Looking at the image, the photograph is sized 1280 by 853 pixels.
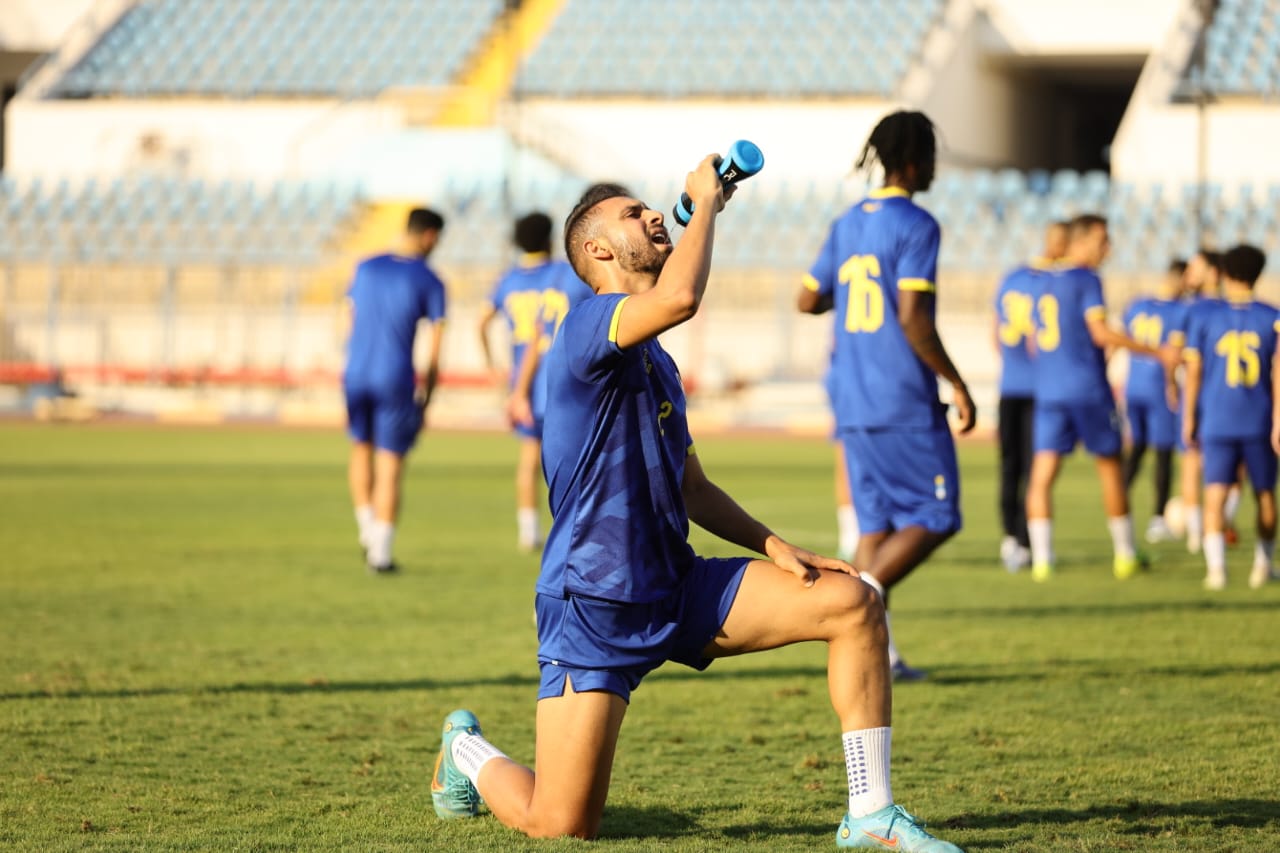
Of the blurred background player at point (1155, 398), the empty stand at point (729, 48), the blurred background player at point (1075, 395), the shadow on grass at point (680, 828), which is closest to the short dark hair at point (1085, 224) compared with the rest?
the blurred background player at point (1075, 395)

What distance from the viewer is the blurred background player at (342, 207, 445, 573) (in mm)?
10281

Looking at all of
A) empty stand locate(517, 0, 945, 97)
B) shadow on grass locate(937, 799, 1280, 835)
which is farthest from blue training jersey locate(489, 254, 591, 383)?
empty stand locate(517, 0, 945, 97)

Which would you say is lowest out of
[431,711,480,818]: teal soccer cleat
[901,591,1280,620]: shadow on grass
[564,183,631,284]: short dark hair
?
[901,591,1280,620]: shadow on grass

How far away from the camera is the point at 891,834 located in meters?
3.99

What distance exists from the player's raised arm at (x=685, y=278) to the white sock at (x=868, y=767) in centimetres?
107

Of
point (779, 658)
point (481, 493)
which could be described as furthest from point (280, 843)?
point (481, 493)

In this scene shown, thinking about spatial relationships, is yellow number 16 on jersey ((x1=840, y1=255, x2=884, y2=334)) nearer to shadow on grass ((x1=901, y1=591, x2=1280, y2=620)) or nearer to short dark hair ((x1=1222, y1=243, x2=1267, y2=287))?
shadow on grass ((x1=901, y1=591, x2=1280, y2=620))

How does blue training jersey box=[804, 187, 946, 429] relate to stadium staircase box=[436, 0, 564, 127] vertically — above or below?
below

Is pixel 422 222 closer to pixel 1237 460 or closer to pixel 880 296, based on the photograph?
pixel 880 296

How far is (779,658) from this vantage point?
24.8ft

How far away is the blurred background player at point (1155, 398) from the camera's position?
42.7 feet

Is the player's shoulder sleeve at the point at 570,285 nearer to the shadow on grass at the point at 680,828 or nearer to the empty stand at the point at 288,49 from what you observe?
the shadow on grass at the point at 680,828

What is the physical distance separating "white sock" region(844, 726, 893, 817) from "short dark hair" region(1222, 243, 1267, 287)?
6.55 metres

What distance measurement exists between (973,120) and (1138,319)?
2489 centimetres
